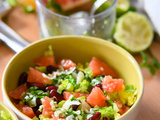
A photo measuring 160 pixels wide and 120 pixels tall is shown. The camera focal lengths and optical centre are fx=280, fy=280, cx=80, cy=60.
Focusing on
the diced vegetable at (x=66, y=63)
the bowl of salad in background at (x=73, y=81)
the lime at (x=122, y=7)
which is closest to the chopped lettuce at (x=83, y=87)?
the bowl of salad in background at (x=73, y=81)

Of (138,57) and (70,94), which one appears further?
(138,57)

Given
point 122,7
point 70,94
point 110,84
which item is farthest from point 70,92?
point 122,7

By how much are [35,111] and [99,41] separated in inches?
16.2

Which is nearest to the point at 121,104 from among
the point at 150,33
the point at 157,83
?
the point at 157,83

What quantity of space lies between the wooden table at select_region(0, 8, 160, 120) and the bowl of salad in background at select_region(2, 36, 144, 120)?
15 cm

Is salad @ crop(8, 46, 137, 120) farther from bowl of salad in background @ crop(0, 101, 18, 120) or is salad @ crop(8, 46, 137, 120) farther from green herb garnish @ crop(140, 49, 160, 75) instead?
green herb garnish @ crop(140, 49, 160, 75)

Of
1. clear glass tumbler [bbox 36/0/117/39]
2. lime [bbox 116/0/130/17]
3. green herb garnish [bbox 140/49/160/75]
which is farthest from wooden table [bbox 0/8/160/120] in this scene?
lime [bbox 116/0/130/17]

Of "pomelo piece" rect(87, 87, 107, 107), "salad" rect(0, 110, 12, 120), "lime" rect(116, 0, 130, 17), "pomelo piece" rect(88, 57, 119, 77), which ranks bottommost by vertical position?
"salad" rect(0, 110, 12, 120)

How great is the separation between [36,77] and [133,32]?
0.62m

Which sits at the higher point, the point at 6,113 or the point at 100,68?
the point at 100,68

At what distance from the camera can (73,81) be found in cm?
111

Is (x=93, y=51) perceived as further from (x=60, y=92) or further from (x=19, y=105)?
(x=19, y=105)

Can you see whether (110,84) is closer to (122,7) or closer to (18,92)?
(18,92)

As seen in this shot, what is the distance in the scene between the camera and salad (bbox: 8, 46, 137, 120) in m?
0.98
